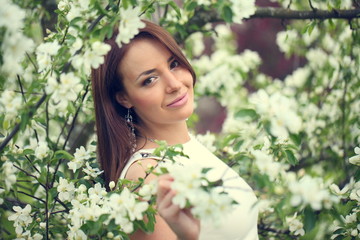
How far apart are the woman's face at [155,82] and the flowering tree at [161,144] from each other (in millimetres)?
111

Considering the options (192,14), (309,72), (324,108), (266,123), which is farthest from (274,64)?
(266,123)

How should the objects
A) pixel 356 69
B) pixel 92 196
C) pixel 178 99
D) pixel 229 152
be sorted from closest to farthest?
pixel 92 196
pixel 178 99
pixel 229 152
pixel 356 69

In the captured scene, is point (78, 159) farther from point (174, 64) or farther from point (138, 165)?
point (174, 64)

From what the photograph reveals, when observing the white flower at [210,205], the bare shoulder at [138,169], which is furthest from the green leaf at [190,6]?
the white flower at [210,205]

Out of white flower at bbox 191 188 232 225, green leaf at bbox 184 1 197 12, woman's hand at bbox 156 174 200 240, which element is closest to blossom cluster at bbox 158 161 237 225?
white flower at bbox 191 188 232 225

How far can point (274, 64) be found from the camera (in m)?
7.06

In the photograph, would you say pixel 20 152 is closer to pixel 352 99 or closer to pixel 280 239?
pixel 280 239

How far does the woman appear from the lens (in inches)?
71.1

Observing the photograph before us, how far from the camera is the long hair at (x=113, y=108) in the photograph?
1.84 meters

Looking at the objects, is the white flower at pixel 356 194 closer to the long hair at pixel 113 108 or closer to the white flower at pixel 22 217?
the long hair at pixel 113 108

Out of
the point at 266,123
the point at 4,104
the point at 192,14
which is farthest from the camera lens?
the point at 192,14

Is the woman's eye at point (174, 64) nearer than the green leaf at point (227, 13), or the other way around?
the green leaf at point (227, 13)

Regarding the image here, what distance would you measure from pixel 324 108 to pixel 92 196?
223 cm

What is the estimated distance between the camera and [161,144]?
5.15ft
